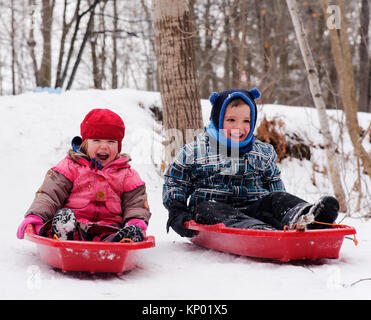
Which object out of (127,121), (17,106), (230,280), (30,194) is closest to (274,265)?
(230,280)

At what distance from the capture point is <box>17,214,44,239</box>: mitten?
217 cm

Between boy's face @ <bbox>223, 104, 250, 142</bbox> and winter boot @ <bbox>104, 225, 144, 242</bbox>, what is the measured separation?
3.26 ft

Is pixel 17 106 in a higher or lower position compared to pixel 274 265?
higher

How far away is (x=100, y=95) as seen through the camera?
271 inches

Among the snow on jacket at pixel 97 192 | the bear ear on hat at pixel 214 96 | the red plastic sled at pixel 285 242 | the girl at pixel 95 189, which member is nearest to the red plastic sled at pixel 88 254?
the girl at pixel 95 189

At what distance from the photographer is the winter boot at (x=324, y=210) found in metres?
2.23

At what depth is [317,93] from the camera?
448cm

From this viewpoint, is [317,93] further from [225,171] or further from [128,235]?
[128,235]

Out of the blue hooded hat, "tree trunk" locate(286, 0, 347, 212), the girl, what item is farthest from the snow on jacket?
"tree trunk" locate(286, 0, 347, 212)

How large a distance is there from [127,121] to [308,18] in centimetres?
1110

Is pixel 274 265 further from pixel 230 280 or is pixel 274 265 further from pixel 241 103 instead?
pixel 241 103

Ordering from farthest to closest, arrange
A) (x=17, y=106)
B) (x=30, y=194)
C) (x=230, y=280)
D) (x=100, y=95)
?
(x=100, y=95) → (x=17, y=106) → (x=30, y=194) → (x=230, y=280)

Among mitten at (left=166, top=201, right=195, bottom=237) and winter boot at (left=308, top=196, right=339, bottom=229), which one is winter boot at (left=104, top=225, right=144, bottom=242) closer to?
mitten at (left=166, top=201, right=195, bottom=237)
